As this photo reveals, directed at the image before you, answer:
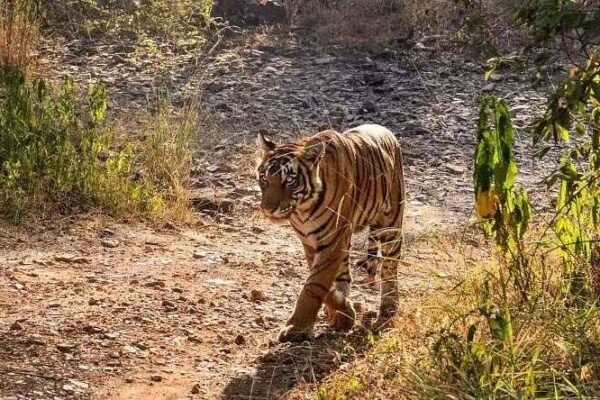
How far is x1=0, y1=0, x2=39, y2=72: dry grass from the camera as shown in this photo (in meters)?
8.07

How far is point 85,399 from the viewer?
3.69 m

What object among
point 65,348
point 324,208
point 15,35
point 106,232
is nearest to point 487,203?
point 324,208

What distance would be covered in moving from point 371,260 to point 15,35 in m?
4.21

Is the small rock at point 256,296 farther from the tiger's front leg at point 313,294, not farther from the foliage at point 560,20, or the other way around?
the foliage at point 560,20

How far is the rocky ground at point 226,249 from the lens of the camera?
4055mm

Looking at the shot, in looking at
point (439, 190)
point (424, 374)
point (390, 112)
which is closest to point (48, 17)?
point (390, 112)

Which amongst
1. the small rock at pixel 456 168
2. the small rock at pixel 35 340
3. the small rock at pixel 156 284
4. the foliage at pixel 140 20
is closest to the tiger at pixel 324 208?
the small rock at pixel 156 284

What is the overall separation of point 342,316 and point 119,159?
2.65 m

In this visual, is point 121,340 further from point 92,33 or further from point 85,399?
point 92,33

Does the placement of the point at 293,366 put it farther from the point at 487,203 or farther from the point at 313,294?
the point at 487,203

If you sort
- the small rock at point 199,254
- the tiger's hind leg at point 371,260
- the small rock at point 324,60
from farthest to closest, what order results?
the small rock at point 324,60, the small rock at point 199,254, the tiger's hind leg at point 371,260

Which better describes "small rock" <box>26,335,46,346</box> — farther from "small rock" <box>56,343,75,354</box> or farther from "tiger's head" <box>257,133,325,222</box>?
"tiger's head" <box>257,133,325,222</box>

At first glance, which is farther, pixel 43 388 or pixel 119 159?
pixel 119 159

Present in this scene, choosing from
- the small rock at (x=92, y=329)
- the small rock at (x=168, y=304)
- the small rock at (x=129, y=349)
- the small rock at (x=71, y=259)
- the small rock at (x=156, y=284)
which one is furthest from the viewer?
the small rock at (x=71, y=259)
